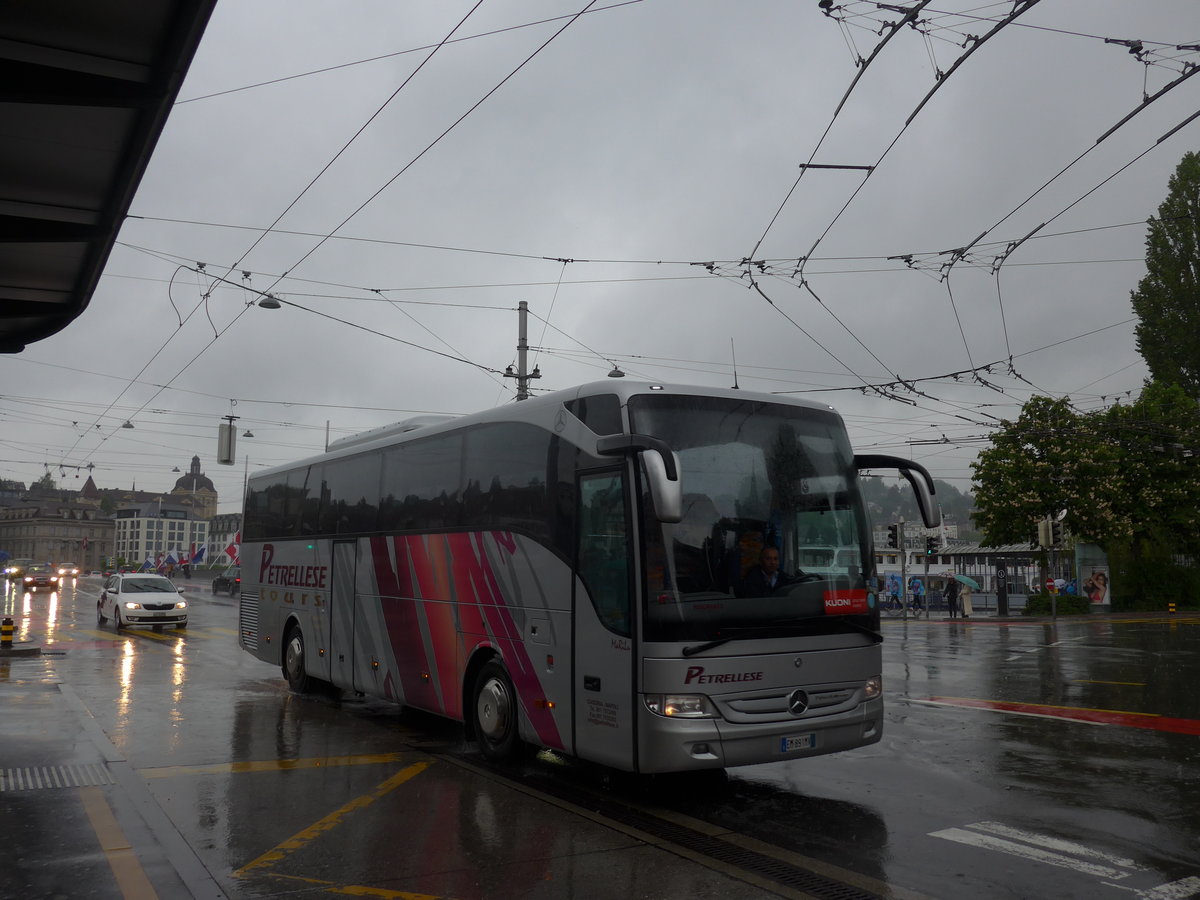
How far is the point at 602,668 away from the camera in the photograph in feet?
25.0

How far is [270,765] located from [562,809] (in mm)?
3223

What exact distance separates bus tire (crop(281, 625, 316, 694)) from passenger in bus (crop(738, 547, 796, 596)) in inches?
344

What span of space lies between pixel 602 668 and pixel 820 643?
1.75 m

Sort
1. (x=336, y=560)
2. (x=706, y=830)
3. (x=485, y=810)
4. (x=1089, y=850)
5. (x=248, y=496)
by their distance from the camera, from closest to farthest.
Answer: (x=1089, y=850)
(x=706, y=830)
(x=485, y=810)
(x=336, y=560)
(x=248, y=496)

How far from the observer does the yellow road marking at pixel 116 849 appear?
5535 millimetres

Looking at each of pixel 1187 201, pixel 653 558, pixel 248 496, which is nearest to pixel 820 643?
A: pixel 653 558

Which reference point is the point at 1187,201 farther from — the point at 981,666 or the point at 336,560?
the point at 336,560

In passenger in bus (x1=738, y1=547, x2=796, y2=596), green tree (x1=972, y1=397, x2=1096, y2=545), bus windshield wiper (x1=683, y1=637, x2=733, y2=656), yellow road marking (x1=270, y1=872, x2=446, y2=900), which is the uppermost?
green tree (x1=972, y1=397, x2=1096, y2=545)

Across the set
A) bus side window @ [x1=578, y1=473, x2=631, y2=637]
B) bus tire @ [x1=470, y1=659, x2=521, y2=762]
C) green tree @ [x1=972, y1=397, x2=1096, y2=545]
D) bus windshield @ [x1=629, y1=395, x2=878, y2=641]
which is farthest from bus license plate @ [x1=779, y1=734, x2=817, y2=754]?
green tree @ [x1=972, y1=397, x2=1096, y2=545]

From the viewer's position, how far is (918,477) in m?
9.19

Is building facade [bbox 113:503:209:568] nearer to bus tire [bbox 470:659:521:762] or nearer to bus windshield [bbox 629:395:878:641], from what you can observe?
bus tire [bbox 470:659:521:762]

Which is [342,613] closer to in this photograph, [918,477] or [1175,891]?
[918,477]

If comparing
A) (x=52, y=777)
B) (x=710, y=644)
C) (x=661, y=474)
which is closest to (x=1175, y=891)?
(x=710, y=644)

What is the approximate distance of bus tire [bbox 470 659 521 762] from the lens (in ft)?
29.3
